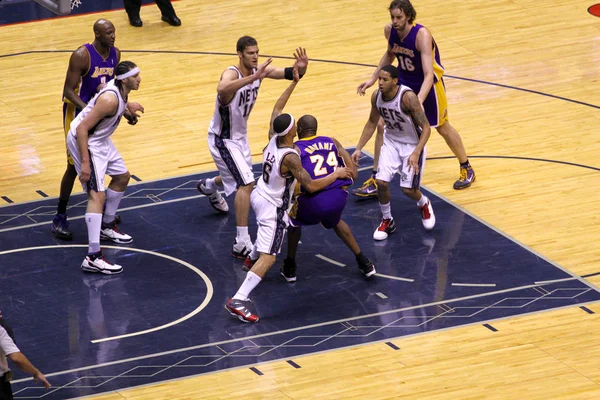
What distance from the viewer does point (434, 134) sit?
13.8 m

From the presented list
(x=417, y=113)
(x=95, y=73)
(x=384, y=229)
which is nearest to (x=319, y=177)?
(x=417, y=113)

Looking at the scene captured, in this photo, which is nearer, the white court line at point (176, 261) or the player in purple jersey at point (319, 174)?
the white court line at point (176, 261)

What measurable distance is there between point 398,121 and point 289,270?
5.68 ft

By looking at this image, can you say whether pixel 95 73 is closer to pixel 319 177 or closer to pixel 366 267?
pixel 319 177

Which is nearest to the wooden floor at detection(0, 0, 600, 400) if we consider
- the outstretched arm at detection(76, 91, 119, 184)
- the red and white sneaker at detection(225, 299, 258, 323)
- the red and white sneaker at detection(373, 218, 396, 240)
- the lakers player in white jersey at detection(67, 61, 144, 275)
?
the red and white sneaker at detection(225, 299, 258, 323)

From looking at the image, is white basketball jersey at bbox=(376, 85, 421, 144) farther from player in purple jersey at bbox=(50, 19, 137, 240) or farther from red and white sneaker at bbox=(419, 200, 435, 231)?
player in purple jersey at bbox=(50, 19, 137, 240)

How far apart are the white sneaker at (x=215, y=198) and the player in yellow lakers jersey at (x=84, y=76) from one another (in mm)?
1199

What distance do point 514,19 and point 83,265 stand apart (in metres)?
8.75

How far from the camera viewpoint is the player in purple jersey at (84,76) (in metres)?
11.2

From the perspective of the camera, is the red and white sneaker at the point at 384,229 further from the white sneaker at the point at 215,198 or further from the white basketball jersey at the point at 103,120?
the white basketball jersey at the point at 103,120

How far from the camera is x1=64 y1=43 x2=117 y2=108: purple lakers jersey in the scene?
11.3 metres

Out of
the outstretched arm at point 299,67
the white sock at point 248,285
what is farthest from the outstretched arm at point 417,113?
the white sock at point 248,285

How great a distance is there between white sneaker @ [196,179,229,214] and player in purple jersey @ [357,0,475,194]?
1423 mm

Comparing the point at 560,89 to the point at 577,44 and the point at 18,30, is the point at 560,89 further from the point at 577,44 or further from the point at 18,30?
the point at 18,30
